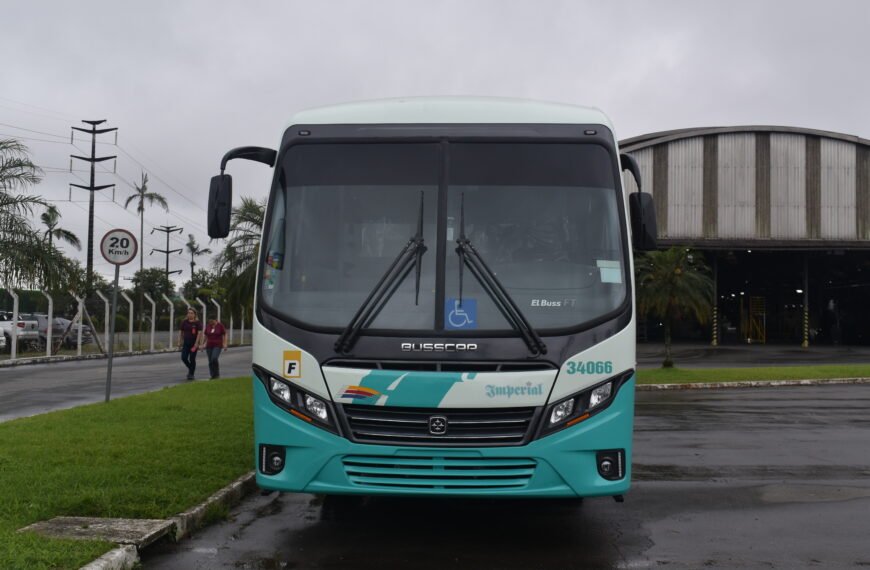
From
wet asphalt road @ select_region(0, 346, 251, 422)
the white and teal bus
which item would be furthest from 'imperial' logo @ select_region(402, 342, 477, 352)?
wet asphalt road @ select_region(0, 346, 251, 422)

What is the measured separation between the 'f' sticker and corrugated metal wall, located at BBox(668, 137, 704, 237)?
3717cm

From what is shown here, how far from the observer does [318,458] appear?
5832 mm

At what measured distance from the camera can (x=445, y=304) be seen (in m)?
5.94

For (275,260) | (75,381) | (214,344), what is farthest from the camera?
(214,344)

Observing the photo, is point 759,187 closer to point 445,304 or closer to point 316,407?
point 445,304

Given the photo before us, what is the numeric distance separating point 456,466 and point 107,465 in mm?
3863

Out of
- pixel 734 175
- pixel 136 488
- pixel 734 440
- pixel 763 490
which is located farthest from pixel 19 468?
pixel 734 175

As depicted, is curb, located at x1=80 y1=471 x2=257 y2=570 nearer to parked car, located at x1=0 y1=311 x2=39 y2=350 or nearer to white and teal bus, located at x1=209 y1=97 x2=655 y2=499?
white and teal bus, located at x1=209 y1=97 x2=655 y2=499

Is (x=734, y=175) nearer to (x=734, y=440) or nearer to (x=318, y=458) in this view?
(x=734, y=440)

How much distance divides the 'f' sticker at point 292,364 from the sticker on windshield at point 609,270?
205 centimetres

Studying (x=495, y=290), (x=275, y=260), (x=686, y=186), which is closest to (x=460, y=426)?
(x=495, y=290)

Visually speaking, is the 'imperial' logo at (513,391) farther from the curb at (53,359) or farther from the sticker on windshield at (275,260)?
the curb at (53,359)

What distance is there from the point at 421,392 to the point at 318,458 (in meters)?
0.78

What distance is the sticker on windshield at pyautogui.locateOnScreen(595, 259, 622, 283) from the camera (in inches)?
244
